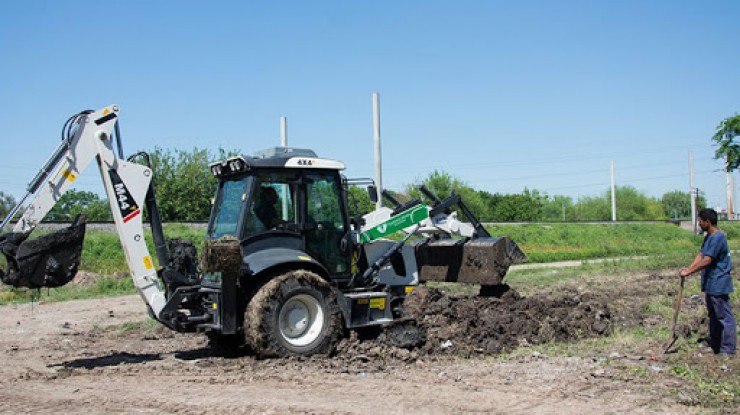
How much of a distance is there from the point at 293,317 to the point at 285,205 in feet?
4.59

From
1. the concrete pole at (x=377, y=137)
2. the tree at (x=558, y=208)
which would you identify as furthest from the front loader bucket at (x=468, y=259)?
the tree at (x=558, y=208)

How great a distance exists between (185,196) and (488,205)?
29415 millimetres

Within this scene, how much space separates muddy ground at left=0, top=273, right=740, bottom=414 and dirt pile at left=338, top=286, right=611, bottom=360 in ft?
0.06

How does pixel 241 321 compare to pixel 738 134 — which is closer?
pixel 241 321

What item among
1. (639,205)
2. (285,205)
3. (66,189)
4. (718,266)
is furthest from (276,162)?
(639,205)

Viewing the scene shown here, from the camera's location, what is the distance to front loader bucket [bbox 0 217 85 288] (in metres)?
8.07

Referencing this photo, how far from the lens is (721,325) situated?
324 inches

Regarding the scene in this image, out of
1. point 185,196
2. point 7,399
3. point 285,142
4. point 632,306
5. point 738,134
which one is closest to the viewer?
point 7,399

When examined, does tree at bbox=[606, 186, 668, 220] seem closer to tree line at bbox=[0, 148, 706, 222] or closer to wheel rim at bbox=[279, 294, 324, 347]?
tree line at bbox=[0, 148, 706, 222]

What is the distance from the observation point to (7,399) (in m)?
6.89

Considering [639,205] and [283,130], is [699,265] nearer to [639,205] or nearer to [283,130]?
[283,130]

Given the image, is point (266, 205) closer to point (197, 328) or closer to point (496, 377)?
point (197, 328)

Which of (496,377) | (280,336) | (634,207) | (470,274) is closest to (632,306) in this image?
(470,274)

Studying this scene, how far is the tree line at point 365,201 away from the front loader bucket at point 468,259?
1022 millimetres
